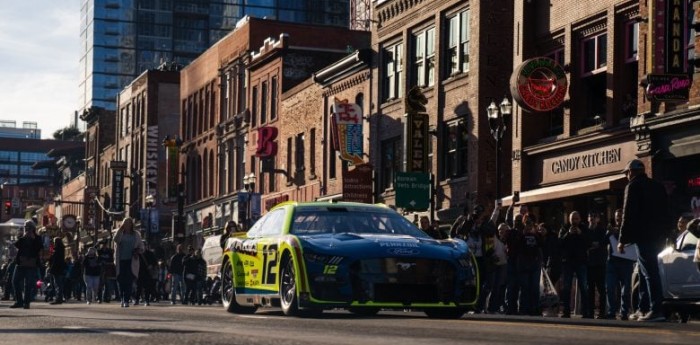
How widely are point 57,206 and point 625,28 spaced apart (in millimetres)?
99799

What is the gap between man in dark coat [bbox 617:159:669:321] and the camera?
16.5m

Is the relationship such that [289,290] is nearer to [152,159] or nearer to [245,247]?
[245,247]

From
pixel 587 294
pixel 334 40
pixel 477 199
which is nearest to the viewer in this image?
pixel 587 294

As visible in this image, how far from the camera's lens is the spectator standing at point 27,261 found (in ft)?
85.1

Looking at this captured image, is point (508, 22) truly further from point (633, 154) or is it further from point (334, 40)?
point (334, 40)

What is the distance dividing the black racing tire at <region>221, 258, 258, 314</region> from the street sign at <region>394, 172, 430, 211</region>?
18357mm

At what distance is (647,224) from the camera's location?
1661 centimetres

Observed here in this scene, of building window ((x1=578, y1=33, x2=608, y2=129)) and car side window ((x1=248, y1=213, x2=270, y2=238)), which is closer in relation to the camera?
car side window ((x1=248, y1=213, x2=270, y2=238))

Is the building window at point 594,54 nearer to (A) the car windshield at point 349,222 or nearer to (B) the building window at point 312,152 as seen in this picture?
(A) the car windshield at point 349,222

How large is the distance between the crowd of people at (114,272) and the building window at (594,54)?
10071mm

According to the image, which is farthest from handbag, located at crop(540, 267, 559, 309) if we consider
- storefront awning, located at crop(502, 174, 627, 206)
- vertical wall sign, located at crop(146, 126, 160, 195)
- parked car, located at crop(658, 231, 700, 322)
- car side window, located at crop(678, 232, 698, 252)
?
vertical wall sign, located at crop(146, 126, 160, 195)

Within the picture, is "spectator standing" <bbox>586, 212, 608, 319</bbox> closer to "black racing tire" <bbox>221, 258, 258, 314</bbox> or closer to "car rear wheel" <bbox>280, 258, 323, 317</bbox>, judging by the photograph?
"black racing tire" <bbox>221, 258, 258, 314</bbox>

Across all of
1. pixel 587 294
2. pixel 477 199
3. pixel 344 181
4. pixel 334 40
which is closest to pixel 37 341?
pixel 587 294

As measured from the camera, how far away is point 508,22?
38875mm
